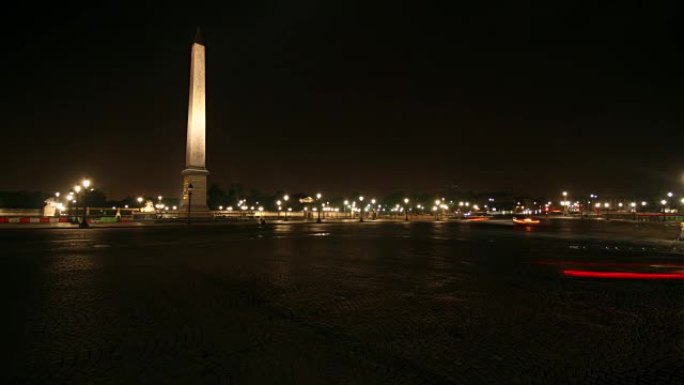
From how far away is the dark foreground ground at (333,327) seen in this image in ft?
13.4

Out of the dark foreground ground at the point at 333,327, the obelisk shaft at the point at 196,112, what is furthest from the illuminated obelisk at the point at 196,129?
the dark foreground ground at the point at 333,327

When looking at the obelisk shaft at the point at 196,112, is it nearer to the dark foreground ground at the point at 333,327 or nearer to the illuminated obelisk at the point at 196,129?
the illuminated obelisk at the point at 196,129

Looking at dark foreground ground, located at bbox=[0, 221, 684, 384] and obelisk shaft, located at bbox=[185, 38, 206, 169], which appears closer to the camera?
dark foreground ground, located at bbox=[0, 221, 684, 384]

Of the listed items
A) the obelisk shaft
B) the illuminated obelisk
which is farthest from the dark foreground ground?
the obelisk shaft

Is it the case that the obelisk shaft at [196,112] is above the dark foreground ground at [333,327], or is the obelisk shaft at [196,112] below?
above

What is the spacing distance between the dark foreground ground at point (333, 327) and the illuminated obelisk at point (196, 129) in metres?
33.4

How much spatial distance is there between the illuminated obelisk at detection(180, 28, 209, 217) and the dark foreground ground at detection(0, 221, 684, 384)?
1315 inches

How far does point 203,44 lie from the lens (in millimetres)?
43656

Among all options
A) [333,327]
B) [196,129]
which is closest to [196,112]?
[196,129]

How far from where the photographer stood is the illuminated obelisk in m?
42.6

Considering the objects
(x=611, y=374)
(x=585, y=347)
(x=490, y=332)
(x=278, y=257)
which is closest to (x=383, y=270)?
(x=278, y=257)

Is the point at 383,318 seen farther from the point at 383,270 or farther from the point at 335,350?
the point at 383,270

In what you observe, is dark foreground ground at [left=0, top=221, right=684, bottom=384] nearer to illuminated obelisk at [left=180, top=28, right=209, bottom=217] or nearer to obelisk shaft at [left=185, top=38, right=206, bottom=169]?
illuminated obelisk at [left=180, top=28, right=209, bottom=217]

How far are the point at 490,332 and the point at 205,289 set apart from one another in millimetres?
5543
